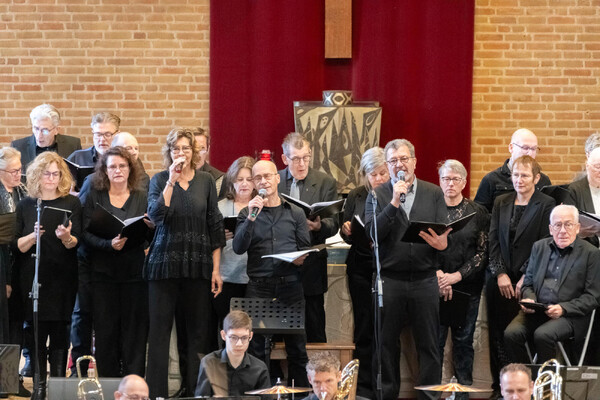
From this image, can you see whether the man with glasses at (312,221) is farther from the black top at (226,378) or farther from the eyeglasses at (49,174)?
the eyeglasses at (49,174)

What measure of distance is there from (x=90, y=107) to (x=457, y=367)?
14.2ft

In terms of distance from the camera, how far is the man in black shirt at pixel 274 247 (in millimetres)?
6156

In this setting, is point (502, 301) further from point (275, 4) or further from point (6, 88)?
point (6, 88)

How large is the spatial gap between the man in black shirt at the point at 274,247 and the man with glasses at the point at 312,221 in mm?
240

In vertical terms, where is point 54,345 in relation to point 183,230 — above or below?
below

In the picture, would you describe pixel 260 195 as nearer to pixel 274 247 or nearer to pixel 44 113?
pixel 274 247

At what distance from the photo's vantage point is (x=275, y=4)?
9023 millimetres

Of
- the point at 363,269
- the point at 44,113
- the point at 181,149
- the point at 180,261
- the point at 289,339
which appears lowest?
the point at 289,339

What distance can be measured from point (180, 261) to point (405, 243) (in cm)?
141

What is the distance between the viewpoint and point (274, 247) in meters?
6.18

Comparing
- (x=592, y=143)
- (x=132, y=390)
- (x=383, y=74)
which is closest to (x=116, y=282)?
(x=132, y=390)

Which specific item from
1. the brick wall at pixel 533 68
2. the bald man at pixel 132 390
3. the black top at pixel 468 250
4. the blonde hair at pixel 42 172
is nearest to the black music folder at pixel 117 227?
the blonde hair at pixel 42 172

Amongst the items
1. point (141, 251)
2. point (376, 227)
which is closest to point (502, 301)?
point (376, 227)

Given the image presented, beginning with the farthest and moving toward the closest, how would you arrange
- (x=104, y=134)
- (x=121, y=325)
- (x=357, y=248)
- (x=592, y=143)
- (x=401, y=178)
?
1. (x=592, y=143)
2. (x=104, y=134)
3. (x=357, y=248)
4. (x=121, y=325)
5. (x=401, y=178)
